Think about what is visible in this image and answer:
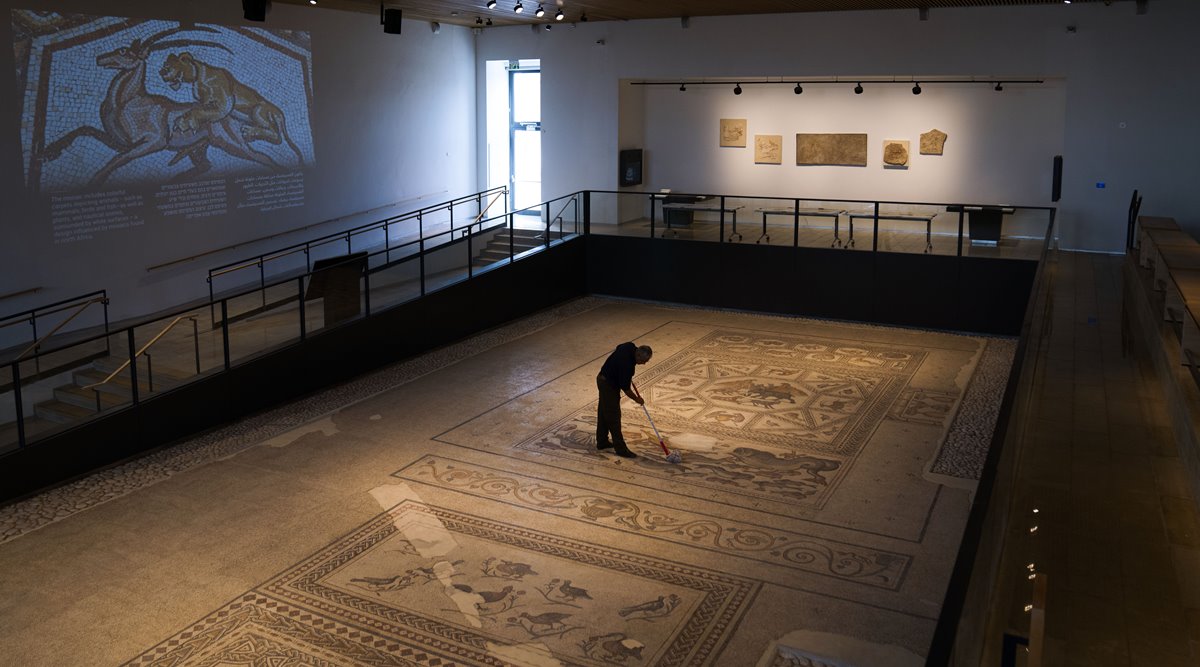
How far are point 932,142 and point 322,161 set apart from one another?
11143mm

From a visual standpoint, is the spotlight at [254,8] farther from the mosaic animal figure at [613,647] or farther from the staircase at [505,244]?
the mosaic animal figure at [613,647]

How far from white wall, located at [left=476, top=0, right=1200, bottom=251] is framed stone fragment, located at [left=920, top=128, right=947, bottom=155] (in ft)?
0.54

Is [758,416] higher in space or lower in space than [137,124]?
lower

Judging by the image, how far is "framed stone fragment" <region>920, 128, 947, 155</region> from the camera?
1914 centimetres

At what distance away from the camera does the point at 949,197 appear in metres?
19.3

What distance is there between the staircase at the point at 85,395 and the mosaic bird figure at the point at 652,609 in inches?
227

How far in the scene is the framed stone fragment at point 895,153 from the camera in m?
19.5

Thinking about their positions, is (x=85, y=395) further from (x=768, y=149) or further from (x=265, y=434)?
(x=768, y=149)

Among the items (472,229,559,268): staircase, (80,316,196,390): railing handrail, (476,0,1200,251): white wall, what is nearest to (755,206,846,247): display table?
(476,0,1200,251): white wall

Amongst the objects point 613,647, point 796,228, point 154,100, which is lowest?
point 613,647

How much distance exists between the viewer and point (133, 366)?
10336 mm

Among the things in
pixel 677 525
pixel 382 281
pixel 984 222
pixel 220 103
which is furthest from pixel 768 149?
pixel 677 525

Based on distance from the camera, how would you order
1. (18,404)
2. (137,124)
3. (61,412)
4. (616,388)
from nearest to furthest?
(18,404), (61,412), (616,388), (137,124)

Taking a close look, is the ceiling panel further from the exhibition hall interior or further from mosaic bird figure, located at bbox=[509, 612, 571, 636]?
mosaic bird figure, located at bbox=[509, 612, 571, 636]
